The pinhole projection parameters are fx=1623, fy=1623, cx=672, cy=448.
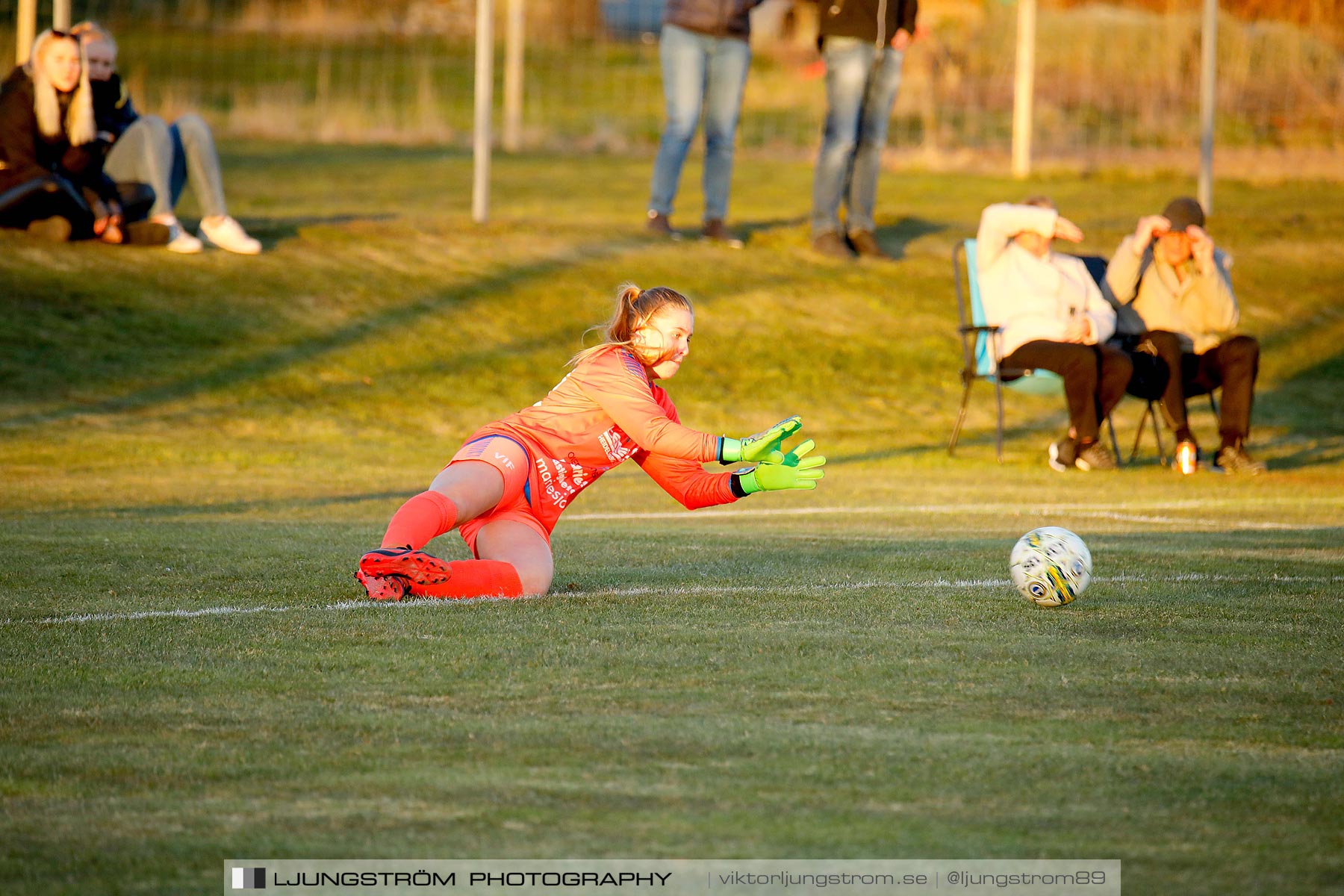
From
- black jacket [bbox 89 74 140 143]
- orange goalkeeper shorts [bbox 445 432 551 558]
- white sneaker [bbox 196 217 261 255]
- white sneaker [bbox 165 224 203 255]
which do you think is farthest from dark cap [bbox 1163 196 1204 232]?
black jacket [bbox 89 74 140 143]

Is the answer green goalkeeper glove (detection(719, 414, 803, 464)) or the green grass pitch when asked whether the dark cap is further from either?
green goalkeeper glove (detection(719, 414, 803, 464))

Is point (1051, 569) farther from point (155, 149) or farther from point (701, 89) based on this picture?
point (155, 149)

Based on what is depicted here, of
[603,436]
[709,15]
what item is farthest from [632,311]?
[709,15]

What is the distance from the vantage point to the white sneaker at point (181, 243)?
1290cm

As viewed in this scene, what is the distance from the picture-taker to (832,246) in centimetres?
1450

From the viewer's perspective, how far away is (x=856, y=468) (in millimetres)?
10383

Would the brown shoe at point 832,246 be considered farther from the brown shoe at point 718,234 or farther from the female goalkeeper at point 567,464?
the female goalkeeper at point 567,464

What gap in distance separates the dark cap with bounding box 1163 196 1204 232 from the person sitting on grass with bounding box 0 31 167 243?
765cm

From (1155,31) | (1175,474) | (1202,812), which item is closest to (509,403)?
(1175,474)

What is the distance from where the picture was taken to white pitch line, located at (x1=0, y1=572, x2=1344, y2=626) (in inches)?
200

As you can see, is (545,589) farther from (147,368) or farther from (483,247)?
(483,247)

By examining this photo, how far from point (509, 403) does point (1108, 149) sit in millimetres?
13455

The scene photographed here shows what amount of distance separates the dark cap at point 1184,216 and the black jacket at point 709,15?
4141mm

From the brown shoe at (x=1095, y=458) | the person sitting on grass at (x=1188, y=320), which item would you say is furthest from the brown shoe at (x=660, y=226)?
the brown shoe at (x=1095, y=458)
